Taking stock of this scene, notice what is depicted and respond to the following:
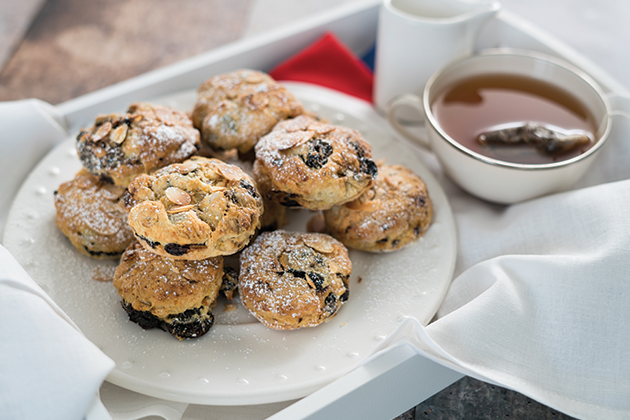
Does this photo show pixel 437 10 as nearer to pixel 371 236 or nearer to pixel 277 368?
pixel 371 236

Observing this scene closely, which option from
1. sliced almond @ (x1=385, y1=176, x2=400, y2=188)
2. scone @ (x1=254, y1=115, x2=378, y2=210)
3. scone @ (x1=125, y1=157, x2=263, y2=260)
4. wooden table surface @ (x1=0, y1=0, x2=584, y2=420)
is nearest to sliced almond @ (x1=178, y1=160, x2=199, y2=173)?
scone @ (x1=125, y1=157, x2=263, y2=260)

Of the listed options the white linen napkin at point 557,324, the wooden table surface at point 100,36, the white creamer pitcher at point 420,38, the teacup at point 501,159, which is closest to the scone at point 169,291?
the white linen napkin at point 557,324

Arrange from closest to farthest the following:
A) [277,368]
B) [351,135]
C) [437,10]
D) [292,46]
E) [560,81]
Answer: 1. [277,368]
2. [351,135]
3. [560,81]
4. [437,10]
5. [292,46]

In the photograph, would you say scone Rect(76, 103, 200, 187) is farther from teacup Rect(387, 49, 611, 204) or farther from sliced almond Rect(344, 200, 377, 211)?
teacup Rect(387, 49, 611, 204)

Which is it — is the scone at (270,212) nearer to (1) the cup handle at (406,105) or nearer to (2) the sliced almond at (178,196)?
(2) the sliced almond at (178,196)

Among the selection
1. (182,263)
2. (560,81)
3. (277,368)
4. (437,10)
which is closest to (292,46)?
(437,10)

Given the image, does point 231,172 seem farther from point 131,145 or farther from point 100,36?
point 100,36
